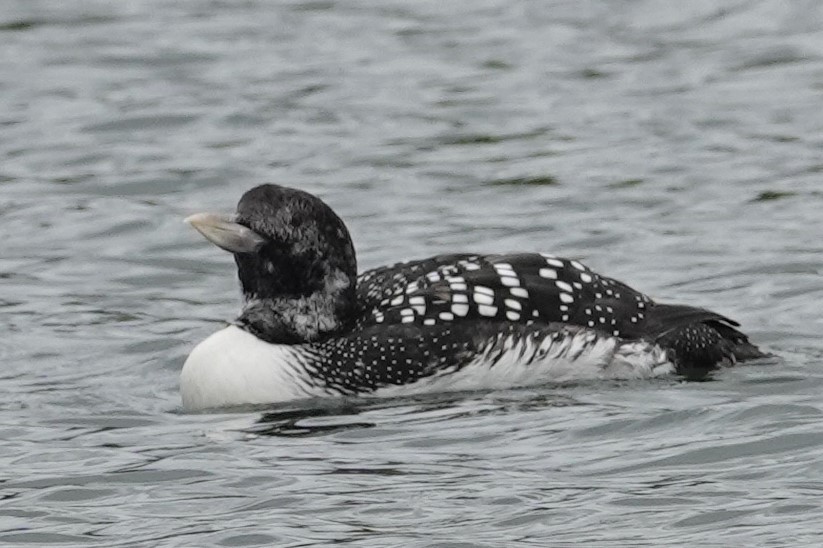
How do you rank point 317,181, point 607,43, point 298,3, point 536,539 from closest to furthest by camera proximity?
1. point 536,539
2. point 317,181
3. point 607,43
4. point 298,3

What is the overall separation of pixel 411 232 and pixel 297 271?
2710mm

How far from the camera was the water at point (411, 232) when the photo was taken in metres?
7.70

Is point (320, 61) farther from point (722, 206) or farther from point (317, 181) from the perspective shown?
point (722, 206)

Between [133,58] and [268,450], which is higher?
[133,58]

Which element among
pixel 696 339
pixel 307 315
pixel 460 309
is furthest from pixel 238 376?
pixel 696 339

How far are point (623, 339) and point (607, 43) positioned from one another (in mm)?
6267

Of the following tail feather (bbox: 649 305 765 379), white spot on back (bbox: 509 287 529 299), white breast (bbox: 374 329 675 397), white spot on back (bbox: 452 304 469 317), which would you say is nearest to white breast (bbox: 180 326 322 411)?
white breast (bbox: 374 329 675 397)

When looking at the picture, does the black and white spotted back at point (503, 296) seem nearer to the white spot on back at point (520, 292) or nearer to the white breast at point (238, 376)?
the white spot on back at point (520, 292)

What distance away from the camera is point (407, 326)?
9242mm

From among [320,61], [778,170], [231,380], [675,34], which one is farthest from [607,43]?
[231,380]

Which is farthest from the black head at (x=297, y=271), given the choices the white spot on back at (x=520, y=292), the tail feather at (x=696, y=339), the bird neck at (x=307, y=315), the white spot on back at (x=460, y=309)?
the tail feather at (x=696, y=339)

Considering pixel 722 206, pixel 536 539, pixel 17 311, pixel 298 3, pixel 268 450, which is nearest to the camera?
pixel 536 539

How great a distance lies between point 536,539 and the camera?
7.22m

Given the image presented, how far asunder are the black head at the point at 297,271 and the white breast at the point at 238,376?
0.50 feet
